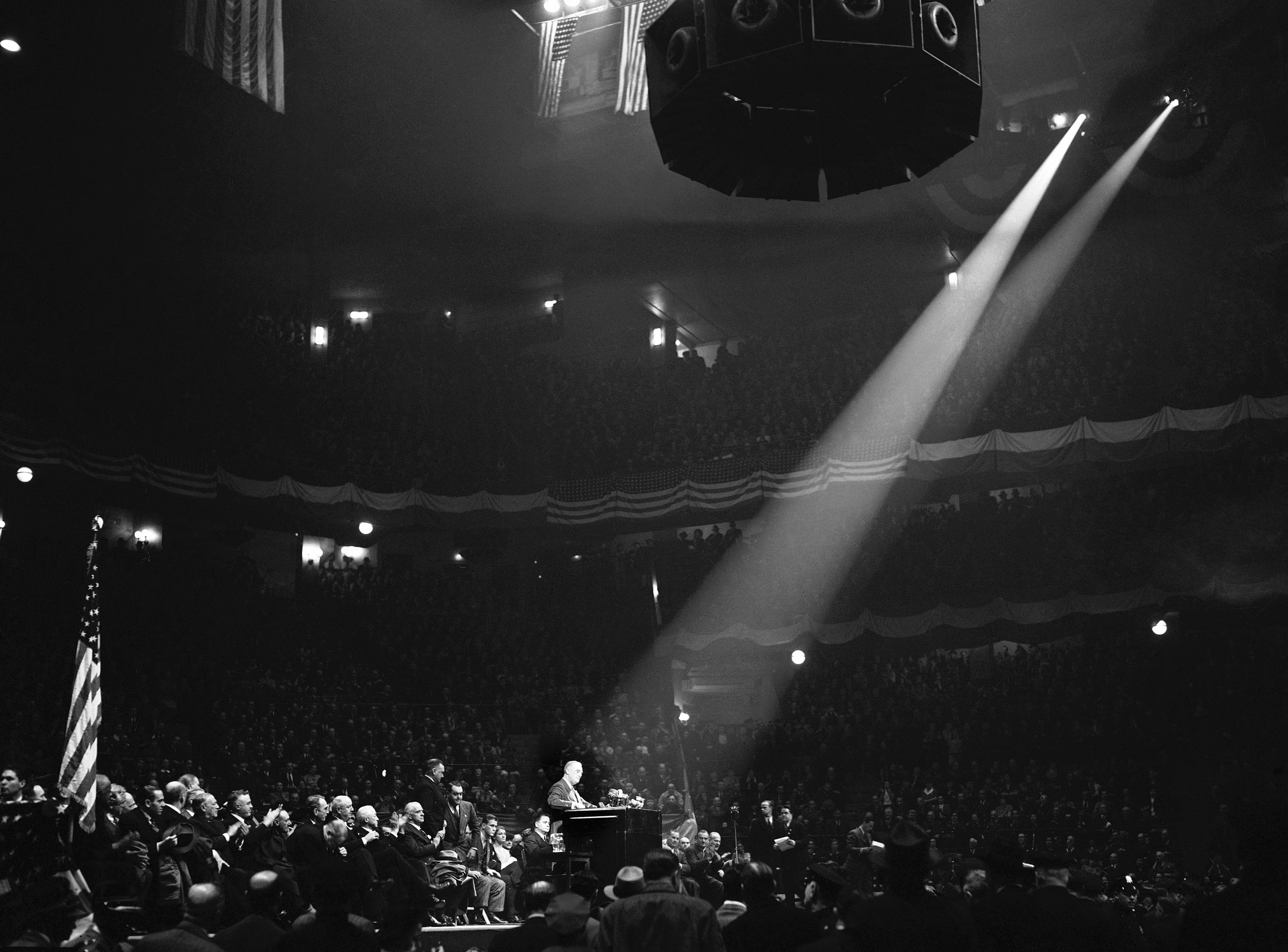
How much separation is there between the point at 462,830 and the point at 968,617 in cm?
1282

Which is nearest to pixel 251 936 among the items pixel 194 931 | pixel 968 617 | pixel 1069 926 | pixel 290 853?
pixel 194 931

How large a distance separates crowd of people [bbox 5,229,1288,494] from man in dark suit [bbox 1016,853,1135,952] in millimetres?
21155

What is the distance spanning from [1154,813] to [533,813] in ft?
36.9

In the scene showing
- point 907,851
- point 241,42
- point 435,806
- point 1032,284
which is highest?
point 1032,284

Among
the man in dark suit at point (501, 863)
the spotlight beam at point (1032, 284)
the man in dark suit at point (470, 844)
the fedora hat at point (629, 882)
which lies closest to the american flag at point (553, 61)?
the spotlight beam at point (1032, 284)

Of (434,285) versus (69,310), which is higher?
(434,285)

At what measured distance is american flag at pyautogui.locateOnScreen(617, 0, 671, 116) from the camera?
20.9 meters

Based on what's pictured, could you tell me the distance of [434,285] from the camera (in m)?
33.2

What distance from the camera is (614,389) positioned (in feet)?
104

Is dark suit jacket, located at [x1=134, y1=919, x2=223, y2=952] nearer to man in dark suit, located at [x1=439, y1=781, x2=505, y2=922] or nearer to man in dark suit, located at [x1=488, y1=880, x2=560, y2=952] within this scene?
man in dark suit, located at [x1=488, y1=880, x2=560, y2=952]

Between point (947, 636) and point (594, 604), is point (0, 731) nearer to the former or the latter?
point (594, 604)

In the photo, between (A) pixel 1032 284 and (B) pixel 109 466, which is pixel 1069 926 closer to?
(B) pixel 109 466

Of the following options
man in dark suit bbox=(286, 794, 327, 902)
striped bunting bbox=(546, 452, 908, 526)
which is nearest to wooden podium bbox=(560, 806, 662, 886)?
man in dark suit bbox=(286, 794, 327, 902)

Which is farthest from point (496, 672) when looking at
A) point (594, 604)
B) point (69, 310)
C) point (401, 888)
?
point (401, 888)
